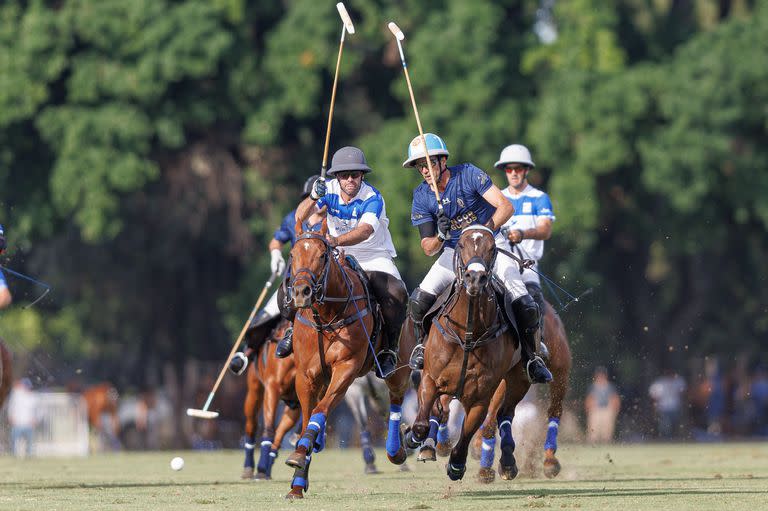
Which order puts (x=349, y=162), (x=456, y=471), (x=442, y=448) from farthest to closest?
(x=442, y=448) < (x=349, y=162) < (x=456, y=471)

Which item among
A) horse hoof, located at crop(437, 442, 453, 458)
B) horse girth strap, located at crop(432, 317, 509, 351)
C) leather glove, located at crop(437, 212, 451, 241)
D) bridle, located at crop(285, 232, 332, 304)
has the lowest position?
horse hoof, located at crop(437, 442, 453, 458)

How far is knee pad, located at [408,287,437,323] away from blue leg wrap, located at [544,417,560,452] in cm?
333

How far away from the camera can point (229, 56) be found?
33531 millimetres

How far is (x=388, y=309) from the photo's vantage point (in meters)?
Answer: 14.8

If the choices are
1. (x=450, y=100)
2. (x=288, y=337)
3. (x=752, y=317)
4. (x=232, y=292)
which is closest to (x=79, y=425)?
(x=232, y=292)

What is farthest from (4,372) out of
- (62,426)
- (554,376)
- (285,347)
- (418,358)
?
(62,426)

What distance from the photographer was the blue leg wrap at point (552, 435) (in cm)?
1658

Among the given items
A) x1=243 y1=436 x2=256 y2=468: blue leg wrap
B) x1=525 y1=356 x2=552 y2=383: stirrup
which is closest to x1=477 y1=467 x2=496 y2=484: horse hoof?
x1=525 y1=356 x2=552 y2=383: stirrup

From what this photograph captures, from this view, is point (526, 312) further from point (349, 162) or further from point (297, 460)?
point (297, 460)

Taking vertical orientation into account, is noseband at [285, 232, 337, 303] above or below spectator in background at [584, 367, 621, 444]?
below

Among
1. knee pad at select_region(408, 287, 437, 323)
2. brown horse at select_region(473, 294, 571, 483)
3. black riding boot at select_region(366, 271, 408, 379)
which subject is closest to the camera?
knee pad at select_region(408, 287, 437, 323)

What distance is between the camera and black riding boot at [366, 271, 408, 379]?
14.8 metres

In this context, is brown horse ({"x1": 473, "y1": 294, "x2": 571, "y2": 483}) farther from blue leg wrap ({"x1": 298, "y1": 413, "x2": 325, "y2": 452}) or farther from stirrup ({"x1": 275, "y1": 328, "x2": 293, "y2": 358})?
blue leg wrap ({"x1": 298, "y1": 413, "x2": 325, "y2": 452})

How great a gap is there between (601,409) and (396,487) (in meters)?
16.5
